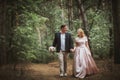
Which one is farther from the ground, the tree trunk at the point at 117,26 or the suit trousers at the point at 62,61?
the tree trunk at the point at 117,26

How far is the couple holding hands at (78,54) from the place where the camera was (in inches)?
485

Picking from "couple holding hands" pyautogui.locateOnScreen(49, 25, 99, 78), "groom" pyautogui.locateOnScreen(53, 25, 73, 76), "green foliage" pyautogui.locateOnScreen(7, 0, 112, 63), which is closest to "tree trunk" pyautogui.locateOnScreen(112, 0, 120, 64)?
"couple holding hands" pyautogui.locateOnScreen(49, 25, 99, 78)

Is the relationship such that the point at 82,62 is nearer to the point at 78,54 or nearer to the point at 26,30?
the point at 78,54

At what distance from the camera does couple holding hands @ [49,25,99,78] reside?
12312mm

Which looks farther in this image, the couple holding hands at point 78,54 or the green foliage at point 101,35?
the green foliage at point 101,35

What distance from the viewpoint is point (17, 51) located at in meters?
12.8

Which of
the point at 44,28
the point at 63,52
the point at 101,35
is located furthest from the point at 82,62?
the point at 44,28

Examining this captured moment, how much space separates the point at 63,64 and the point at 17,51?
220cm

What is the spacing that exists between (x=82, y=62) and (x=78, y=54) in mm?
456

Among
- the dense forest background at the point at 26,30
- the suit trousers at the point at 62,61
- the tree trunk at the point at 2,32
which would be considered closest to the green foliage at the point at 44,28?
the dense forest background at the point at 26,30

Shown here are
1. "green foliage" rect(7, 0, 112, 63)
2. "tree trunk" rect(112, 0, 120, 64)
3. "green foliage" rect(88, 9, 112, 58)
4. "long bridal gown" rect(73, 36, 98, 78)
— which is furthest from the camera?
"green foliage" rect(88, 9, 112, 58)

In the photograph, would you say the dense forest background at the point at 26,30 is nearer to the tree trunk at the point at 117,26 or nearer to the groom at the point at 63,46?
the tree trunk at the point at 117,26

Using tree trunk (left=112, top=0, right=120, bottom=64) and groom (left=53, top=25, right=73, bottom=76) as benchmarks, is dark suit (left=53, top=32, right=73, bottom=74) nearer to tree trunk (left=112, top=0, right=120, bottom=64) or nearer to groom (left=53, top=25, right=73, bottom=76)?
groom (left=53, top=25, right=73, bottom=76)

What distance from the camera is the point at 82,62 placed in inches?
486
